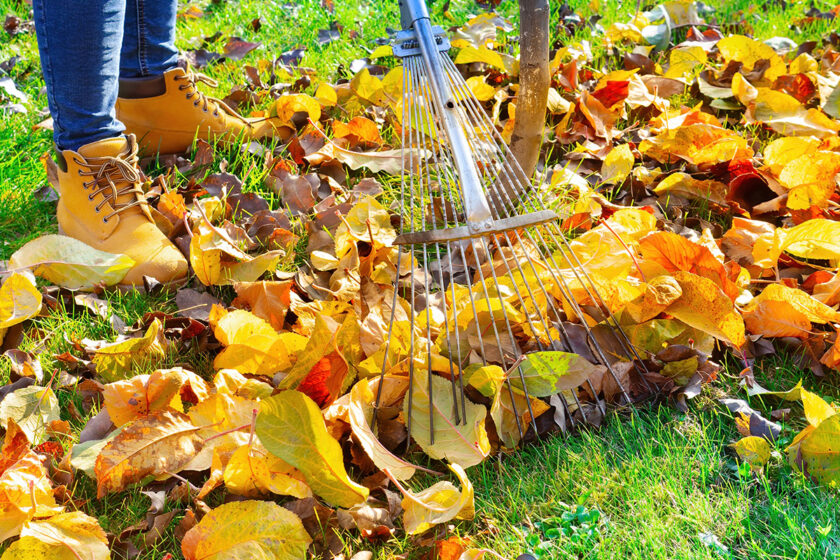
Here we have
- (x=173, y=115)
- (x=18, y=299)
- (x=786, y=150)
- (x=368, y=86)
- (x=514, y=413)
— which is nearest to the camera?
(x=514, y=413)

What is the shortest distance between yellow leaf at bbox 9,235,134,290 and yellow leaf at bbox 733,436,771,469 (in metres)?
1.52

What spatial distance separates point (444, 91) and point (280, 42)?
82.2 inches

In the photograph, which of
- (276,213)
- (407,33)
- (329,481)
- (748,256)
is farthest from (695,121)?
(329,481)

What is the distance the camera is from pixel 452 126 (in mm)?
1522

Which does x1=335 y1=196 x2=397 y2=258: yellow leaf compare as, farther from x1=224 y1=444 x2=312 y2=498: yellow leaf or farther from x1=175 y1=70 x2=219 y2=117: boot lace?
x1=175 y1=70 x2=219 y2=117: boot lace

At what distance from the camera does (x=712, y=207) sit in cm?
210

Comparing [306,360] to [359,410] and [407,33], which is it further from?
Result: [407,33]

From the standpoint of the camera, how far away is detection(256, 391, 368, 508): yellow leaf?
3.98ft

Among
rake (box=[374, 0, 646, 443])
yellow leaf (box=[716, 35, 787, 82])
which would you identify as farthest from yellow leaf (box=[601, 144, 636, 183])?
yellow leaf (box=[716, 35, 787, 82])

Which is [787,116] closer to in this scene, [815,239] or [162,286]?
[815,239]

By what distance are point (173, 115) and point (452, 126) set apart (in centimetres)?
132

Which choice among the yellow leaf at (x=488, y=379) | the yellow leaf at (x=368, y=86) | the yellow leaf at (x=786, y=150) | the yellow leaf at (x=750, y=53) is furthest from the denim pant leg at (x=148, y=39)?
the yellow leaf at (x=750, y=53)

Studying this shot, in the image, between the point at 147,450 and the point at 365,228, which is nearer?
the point at 147,450

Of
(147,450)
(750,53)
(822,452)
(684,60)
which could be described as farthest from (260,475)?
(750,53)
